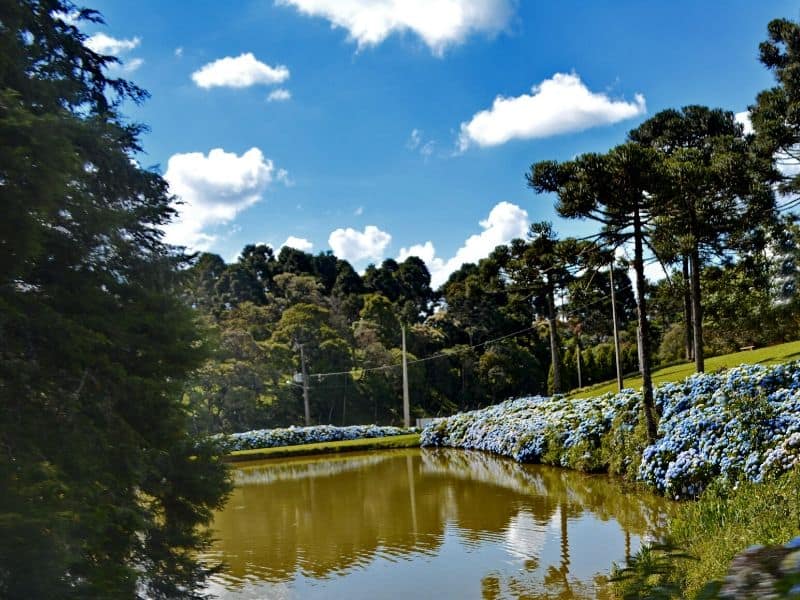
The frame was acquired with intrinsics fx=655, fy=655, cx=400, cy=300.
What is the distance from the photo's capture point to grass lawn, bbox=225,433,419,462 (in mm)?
26362

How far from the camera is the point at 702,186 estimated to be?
A: 1482cm

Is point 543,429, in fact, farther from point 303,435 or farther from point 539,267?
point 303,435

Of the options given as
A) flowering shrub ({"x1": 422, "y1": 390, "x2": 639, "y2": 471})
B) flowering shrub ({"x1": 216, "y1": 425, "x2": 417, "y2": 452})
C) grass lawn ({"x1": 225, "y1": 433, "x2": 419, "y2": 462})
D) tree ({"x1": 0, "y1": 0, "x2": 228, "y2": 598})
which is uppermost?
tree ({"x1": 0, "y1": 0, "x2": 228, "y2": 598})

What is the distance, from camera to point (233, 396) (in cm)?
3158

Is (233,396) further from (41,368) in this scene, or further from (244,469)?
(41,368)

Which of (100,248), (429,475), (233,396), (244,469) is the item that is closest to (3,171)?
(100,248)

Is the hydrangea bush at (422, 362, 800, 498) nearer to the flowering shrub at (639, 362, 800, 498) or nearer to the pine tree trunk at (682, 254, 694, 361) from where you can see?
the flowering shrub at (639, 362, 800, 498)

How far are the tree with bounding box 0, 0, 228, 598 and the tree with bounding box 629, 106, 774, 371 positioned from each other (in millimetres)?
10433

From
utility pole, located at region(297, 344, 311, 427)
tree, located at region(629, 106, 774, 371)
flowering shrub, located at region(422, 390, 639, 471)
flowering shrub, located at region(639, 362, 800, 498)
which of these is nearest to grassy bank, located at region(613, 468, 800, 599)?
flowering shrub, located at region(639, 362, 800, 498)

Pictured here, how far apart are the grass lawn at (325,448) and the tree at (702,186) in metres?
14.0

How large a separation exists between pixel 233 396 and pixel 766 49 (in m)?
25.4

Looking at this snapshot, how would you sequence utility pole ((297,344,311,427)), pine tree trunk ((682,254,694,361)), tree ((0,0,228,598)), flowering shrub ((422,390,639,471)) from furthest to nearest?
utility pole ((297,344,311,427))
pine tree trunk ((682,254,694,361))
flowering shrub ((422,390,639,471))
tree ((0,0,228,598))

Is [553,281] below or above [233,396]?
above

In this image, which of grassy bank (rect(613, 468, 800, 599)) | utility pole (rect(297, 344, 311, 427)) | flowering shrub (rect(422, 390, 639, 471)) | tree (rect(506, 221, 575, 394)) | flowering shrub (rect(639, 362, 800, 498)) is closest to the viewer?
grassy bank (rect(613, 468, 800, 599))
